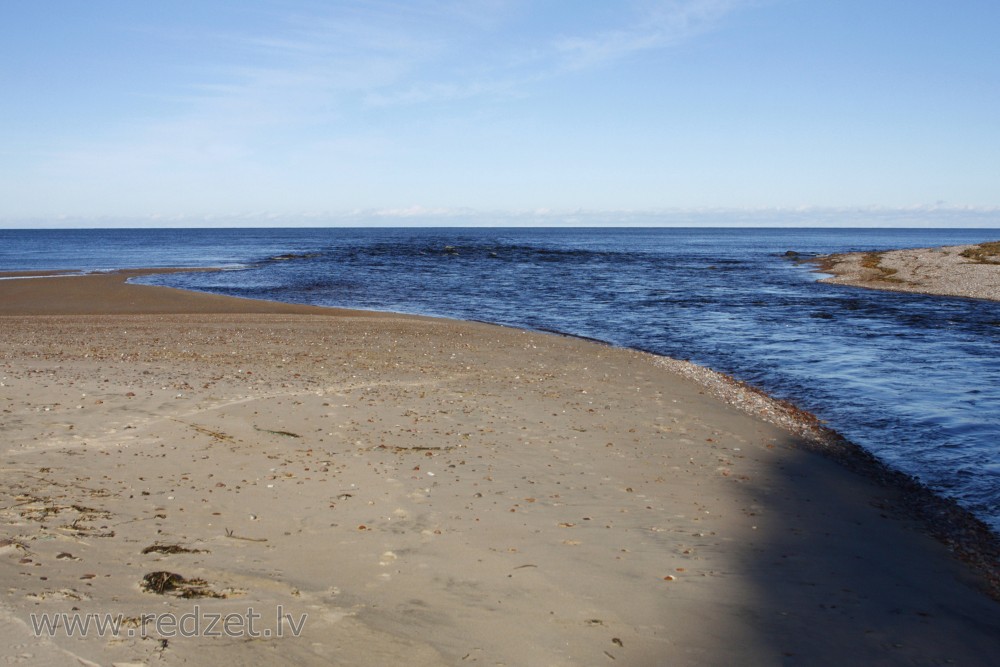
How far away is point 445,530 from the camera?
671cm

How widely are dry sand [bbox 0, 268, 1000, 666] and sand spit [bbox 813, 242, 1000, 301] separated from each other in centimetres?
3230

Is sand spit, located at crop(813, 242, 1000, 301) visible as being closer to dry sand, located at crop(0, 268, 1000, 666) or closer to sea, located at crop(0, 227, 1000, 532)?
sea, located at crop(0, 227, 1000, 532)

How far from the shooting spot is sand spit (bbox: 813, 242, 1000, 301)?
38.0m

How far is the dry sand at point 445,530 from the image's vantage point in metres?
4.84

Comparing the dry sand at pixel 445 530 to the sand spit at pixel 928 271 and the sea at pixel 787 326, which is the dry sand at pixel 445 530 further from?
the sand spit at pixel 928 271

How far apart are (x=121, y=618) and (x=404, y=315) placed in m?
22.7

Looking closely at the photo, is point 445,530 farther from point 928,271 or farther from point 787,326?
point 928,271

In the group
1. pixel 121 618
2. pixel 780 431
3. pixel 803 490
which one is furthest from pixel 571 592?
pixel 780 431

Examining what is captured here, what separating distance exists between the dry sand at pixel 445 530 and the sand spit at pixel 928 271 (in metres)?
32.3

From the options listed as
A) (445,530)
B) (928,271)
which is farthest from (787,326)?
(928,271)

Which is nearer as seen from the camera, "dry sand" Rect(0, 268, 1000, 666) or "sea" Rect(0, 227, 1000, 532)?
"dry sand" Rect(0, 268, 1000, 666)

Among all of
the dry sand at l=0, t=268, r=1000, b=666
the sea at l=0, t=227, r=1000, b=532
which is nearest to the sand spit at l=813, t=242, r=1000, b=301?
the sea at l=0, t=227, r=1000, b=532

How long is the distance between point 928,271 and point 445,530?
4921cm

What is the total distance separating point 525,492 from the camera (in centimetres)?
791
